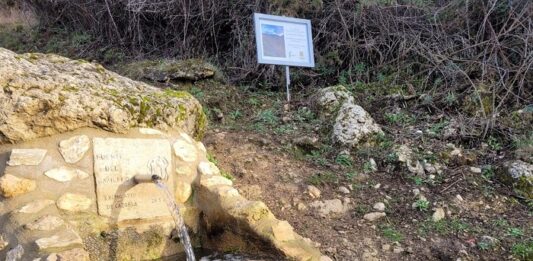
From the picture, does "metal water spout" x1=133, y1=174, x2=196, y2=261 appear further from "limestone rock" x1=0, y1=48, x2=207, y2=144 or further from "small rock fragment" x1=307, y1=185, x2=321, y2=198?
"small rock fragment" x1=307, y1=185, x2=321, y2=198

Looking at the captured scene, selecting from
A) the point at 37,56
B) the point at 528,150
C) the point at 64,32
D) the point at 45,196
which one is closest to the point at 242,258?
the point at 45,196

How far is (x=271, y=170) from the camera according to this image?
10.2ft

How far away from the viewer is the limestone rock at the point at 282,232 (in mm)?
2145

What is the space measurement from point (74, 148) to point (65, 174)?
0.13m

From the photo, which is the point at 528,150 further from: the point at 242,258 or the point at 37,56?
the point at 37,56

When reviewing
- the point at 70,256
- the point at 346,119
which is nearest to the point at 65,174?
the point at 70,256

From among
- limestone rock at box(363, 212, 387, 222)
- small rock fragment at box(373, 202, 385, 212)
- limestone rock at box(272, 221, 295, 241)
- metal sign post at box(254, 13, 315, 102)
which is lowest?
limestone rock at box(363, 212, 387, 222)

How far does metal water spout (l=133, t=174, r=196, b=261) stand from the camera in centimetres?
226

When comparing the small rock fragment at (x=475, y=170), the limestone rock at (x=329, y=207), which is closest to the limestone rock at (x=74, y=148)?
the limestone rock at (x=329, y=207)

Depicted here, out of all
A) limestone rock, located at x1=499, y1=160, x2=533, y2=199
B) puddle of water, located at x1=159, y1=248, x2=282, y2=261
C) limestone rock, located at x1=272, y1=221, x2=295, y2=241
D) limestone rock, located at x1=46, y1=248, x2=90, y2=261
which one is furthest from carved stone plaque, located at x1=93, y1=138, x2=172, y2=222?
limestone rock, located at x1=499, y1=160, x2=533, y2=199

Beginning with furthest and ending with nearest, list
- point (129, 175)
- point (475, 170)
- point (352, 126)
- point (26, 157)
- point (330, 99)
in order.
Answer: point (330, 99) → point (352, 126) → point (475, 170) → point (129, 175) → point (26, 157)

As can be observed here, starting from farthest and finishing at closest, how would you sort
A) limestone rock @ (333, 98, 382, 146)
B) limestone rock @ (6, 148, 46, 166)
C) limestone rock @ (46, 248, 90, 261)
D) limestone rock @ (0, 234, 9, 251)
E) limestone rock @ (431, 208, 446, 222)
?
limestone rock @ (333, 98, 382, 146) < limestone rock @ (431, 208, 446, 222) < limestone rock @ (6, 148, 46, 166) < limestone rock @ (0, 234, 9, 251) < limestone rock @ (46, 248, 90, 261)

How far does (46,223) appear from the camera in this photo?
1.93 metres

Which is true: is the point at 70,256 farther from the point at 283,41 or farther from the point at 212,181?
the point at 283,41
